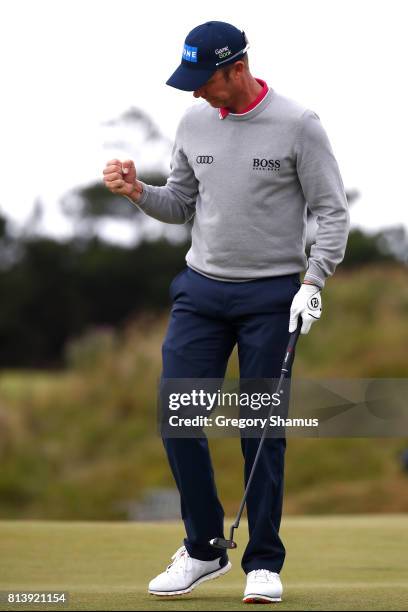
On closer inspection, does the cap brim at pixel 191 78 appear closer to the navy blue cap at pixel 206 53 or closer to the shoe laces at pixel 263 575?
the navy blue cap at pixel 206 53

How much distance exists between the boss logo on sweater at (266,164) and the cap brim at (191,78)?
1.12 ft

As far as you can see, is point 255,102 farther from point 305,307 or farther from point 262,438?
point 262,438

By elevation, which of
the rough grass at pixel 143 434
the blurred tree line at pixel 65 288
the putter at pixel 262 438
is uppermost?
the blurred tree line at pixel 65 288

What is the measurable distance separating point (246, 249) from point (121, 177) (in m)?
0.56

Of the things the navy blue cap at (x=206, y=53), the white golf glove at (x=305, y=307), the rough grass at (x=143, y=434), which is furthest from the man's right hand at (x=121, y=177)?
the rough grass at (x=143, y=434)

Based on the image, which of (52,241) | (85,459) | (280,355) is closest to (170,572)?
(280,355)

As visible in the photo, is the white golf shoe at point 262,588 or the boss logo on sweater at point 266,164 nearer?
the white golf shoe at point 262,588

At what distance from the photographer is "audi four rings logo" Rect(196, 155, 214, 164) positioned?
5.06 m

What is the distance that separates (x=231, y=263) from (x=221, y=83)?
2.17 feet

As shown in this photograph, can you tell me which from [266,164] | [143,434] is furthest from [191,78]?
[143,434]

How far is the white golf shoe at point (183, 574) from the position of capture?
5059 mm

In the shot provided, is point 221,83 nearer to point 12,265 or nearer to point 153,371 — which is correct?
point 153,371

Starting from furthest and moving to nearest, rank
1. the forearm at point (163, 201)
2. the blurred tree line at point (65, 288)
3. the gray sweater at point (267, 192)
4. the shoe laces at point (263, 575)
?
the blurred tree line at point (65, 288)
the forearm at point (163, 201)
the gray sweater at point (267, 192)
the shoe laces at point (263, 575)

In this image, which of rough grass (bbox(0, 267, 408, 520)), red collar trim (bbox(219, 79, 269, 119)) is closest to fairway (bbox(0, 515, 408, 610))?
red collar trim (bbox(219, 79, 269, 119))
